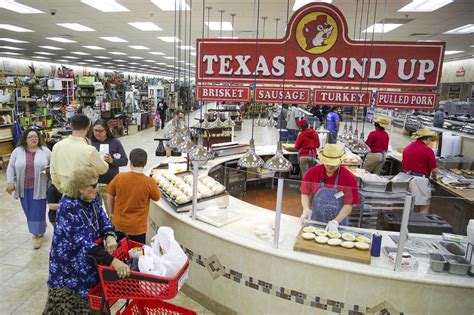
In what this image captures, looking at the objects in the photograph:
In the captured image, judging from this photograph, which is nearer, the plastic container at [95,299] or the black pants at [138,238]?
the plastic container at [95,299]

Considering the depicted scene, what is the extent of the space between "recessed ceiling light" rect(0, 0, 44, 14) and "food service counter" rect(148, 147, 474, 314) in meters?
7.18

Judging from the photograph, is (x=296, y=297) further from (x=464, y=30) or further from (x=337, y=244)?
(x=464, y=30)

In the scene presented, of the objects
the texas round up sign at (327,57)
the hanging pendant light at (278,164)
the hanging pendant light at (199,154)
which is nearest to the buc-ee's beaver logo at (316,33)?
the texas round up sign at (327,57)

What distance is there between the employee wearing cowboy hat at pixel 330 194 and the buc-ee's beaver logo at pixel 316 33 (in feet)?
3.95

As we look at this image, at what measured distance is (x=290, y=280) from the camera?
10.3 ft

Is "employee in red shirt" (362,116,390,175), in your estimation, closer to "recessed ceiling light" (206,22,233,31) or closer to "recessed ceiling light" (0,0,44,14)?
"recessed ceiling light" (206,22,233,31)

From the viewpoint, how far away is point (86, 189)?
255 cm

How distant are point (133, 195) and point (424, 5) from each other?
6.76 m

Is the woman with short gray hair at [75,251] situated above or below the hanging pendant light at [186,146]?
below

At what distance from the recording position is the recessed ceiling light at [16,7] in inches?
306

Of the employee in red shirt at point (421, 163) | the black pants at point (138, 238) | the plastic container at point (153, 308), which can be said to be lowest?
the plastic container at point (153, 308)

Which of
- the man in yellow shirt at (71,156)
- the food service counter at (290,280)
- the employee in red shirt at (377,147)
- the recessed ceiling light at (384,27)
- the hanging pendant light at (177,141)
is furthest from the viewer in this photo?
the recessed ceiling light at (384,27)

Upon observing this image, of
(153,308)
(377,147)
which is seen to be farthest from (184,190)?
(377,147)

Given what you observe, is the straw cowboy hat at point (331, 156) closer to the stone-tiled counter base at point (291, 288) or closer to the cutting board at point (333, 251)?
the cutting board at point (333, 251)
